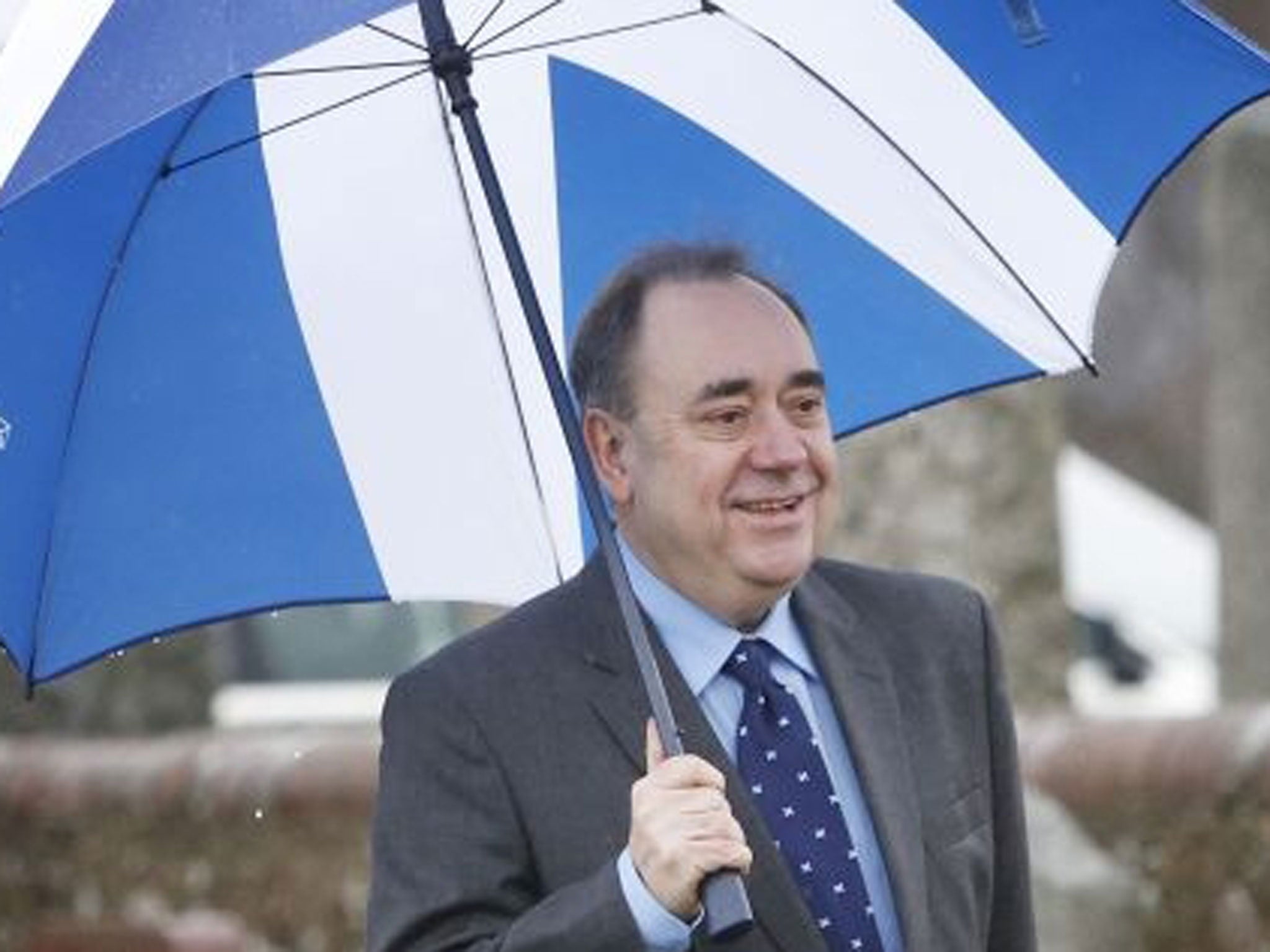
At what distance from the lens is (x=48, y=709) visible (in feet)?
48.8

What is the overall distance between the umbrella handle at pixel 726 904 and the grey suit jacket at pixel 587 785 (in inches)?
4.5

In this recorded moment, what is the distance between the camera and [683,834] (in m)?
4.94

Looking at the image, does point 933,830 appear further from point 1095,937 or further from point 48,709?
point 48,709

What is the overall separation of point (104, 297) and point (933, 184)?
1010mm

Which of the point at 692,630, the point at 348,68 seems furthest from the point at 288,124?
the point at 692,630

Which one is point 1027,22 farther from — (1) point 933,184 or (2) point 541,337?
(2) point 541,337

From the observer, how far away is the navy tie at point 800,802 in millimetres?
5207

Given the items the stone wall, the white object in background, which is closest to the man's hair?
the stone wall

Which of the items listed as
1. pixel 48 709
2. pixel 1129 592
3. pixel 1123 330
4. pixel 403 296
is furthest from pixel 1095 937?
pixel 1123 330

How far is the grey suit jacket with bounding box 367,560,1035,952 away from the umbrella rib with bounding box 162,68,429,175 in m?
0.67

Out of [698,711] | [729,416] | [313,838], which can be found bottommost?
[313,838]

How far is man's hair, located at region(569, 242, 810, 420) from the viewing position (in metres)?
5.36

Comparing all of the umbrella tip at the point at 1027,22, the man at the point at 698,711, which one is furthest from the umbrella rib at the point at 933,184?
the man at the point at 698,711

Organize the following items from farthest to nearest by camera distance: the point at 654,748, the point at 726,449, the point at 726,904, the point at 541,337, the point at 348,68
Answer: the point at 348,68, the point at 541,337, the point at 726,449, the point at 654,748, the point at 726,904
